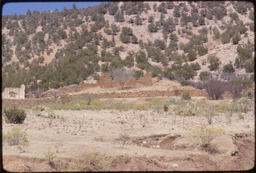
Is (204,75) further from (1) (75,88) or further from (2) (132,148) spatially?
(2) (132,148)

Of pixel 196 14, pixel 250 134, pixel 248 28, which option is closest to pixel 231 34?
pixel 248 28

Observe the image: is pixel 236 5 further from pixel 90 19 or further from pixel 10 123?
pixel 10 123

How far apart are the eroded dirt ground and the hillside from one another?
91.2 feet

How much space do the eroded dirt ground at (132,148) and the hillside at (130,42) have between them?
91.2ft

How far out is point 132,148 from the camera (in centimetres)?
944

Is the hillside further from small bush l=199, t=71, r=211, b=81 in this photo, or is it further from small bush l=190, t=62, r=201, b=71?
small bush l=199, t=71, r=211, b=81

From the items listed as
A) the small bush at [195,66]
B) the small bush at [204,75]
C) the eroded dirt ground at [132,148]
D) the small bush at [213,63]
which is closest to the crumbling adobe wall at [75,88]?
the small bush at [204,75]

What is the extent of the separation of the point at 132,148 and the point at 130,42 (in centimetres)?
4915

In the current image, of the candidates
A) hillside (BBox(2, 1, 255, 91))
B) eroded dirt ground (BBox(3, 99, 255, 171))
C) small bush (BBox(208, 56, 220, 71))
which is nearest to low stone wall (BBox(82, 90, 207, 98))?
hillside (BBox(2, 1, 255, 91))

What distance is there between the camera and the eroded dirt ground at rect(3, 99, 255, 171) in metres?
7.60

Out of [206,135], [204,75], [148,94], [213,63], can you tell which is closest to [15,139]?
[206,135]

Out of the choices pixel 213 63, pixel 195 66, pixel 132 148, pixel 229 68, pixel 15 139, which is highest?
pixel 15 139

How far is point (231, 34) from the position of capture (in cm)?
4909

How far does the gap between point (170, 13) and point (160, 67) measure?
21.3 metres
